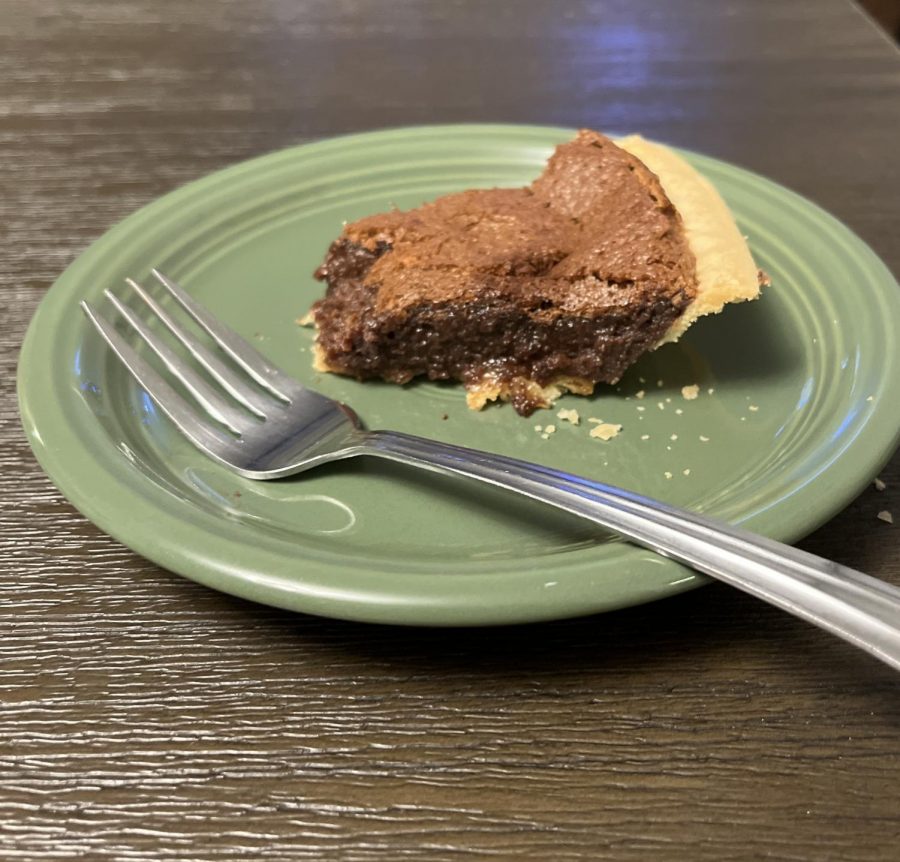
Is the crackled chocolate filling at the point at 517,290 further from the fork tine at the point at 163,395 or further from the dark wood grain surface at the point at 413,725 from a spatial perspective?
the dark wood grain surface at the point at 413,725

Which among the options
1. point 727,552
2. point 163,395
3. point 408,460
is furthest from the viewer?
point 163,395

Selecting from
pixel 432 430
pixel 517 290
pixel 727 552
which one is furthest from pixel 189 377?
pixel 727 552

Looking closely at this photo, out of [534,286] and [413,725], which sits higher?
[534,286]

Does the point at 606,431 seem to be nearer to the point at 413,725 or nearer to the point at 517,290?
the point at 517,290

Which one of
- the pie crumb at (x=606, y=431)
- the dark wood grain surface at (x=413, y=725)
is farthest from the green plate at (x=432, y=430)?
the dark wood grain surface at (x=413, y=725)

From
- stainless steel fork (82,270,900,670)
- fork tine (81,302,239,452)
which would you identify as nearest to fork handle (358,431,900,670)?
stainless steel fork (82,270,900,670)

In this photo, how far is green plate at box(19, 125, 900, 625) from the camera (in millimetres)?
892

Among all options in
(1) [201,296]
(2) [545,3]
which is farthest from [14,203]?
(2) [545,3]

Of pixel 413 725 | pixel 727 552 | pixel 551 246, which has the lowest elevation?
pixel 413 725

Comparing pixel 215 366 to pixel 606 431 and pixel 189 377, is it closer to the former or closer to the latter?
pixel 189 377

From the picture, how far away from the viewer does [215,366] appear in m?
1.30

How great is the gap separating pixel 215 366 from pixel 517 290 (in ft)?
1.58

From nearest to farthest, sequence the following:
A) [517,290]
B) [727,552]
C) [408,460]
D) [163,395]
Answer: [727,552] → [408,460] → [163,395] → [517,290]

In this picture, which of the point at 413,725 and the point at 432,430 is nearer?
the point at 413,725
